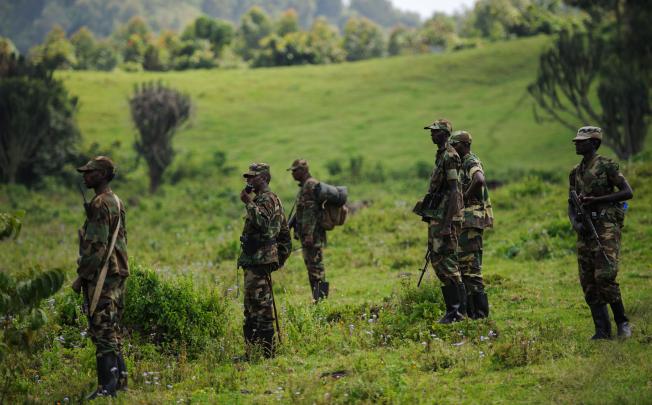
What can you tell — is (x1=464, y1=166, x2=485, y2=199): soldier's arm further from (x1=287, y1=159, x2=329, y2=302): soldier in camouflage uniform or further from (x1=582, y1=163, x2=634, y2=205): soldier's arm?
(x1=287, y1=159, x2=329, y2=302): soldier in camouflage uniform

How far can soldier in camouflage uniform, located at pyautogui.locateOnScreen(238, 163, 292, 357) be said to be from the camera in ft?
27.5

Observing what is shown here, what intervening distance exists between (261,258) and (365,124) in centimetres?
3563

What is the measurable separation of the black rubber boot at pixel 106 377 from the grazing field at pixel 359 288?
19 centimetres

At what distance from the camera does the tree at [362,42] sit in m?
88.9

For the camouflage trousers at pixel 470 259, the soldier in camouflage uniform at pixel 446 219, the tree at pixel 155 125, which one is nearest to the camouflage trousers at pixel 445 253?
the soldier in camouflage uniform at pixel 446 219

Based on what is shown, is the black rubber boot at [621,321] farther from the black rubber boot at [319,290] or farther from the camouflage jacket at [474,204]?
the black rubber boot at [319,290]

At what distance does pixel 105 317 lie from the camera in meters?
7.09

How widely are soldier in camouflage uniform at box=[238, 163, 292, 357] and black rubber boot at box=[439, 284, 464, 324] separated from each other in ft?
6.90

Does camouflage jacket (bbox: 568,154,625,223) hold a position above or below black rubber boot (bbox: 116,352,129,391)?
above

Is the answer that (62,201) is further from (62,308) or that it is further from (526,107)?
(526,107)

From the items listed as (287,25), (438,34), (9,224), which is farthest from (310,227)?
(287,25)

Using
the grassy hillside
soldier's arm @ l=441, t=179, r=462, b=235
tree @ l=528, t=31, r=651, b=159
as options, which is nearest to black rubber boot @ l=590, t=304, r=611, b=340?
soldier's arm @ l=441, t=179, r=462, b=235

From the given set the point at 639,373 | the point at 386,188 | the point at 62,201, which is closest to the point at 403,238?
the point at 639,373

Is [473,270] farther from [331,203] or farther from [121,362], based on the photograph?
[121,362]
